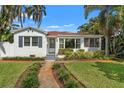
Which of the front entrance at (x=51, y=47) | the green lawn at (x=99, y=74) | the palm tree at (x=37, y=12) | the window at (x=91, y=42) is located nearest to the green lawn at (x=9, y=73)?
the green lawn at (x=99, y=74)

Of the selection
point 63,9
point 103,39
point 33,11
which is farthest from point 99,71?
point 33,11

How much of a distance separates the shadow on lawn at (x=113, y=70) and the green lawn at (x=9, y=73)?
16.8 feet

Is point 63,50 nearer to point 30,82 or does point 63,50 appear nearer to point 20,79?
point 20,79

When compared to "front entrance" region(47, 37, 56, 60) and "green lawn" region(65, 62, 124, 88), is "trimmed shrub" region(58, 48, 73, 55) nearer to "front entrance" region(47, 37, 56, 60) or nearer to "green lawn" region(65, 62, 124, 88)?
"front entrance" region(47, 37, 56, 60)

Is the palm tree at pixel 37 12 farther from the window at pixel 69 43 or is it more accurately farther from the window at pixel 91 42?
the window at pixel 91 42

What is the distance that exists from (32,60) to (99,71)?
7.63m

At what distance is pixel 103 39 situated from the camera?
111 ft

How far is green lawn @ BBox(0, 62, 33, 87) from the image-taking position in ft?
56.6

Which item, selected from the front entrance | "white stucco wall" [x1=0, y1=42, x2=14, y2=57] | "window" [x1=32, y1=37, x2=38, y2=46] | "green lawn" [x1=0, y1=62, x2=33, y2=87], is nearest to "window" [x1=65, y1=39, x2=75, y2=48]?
the front entrance

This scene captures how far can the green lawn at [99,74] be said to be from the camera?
56.1ft

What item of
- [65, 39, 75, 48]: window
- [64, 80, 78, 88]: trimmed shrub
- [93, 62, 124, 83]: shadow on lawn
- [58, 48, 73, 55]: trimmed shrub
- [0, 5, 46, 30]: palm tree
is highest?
[0, 5, 46, 30]: palm tree

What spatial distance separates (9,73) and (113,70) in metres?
6.58

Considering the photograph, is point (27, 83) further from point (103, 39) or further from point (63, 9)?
point (103, 39)
